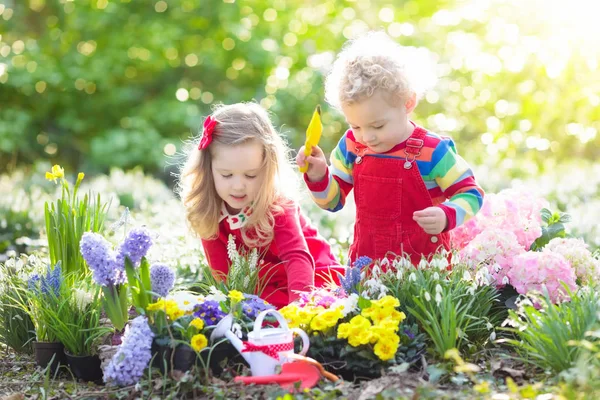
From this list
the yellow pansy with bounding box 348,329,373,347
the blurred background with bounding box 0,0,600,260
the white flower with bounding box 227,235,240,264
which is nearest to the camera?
the yellow pansy with bounding box 348,329,373,347

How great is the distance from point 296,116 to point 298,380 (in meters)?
9.22

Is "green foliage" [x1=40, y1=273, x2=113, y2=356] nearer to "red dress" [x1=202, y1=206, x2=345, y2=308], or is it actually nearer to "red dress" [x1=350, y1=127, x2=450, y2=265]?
"red dress" [x1=202, y1=206, x2=345, y2=308]

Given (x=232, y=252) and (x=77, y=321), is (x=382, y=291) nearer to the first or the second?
(x=232, y=252)

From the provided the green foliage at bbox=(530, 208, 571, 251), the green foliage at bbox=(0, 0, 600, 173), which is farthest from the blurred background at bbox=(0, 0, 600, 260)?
the green foliage at bbox=(530, 208, 571, 251)

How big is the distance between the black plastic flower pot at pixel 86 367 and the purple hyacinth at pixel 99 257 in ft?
1.19

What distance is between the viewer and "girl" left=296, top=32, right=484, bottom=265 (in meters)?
3.25

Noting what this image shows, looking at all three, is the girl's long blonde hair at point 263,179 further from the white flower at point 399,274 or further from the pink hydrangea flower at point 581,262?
the pink hydrangea flower at point 581,262

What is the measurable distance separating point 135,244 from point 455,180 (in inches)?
60.1

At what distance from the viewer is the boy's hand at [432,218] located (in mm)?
3166

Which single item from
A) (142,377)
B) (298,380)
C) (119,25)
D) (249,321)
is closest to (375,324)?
(298,380)

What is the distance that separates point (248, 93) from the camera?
37.4 feet

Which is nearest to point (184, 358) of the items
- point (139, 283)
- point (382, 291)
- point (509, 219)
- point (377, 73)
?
point (139, 283)

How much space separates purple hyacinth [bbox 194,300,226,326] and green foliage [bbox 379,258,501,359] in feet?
2.42

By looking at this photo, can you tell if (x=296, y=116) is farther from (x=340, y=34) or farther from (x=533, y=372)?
(x=533, y=372)
